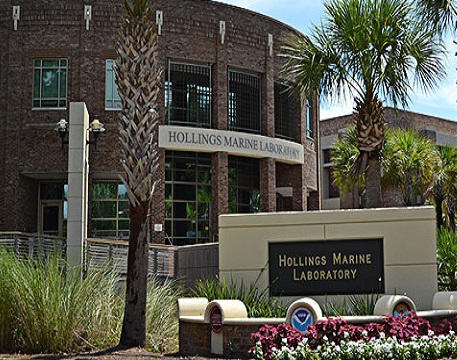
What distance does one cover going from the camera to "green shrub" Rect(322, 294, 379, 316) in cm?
1352

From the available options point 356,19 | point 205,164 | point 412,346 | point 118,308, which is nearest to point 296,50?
point 356,19

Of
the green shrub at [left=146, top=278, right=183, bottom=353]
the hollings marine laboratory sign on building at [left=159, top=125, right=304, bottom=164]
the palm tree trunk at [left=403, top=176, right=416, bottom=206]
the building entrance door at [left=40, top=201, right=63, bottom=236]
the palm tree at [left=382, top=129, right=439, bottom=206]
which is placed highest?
the hollings marine laboratory sign on building at [left=159, top=125, right=304, bottom=164]

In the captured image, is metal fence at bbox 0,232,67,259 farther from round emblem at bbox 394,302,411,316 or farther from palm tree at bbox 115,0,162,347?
round emblem at bbox 394,302,411,316

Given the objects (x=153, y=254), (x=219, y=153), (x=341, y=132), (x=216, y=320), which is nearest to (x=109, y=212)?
(x=219, y=153)

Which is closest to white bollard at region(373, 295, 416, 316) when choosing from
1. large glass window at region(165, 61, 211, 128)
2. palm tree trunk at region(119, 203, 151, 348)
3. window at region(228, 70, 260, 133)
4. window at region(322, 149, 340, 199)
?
palm tree trunk at region(119, 203, 151, 348)

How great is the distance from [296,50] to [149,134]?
712 cm

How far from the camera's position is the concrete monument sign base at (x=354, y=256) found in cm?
1430

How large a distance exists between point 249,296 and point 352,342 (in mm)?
3895

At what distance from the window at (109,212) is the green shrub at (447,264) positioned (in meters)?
16.9

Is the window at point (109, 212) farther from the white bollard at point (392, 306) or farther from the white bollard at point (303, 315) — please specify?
the white bollard at point (303, 315)

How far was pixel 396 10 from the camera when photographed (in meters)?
18.2

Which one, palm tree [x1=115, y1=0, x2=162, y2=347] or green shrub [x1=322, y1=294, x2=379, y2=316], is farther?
green shrub [x1=322, y1=294, x2=379, y2=316]

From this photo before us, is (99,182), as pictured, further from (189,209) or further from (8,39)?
(8,39)

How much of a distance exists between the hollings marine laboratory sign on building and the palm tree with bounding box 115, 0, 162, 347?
17.1 m
